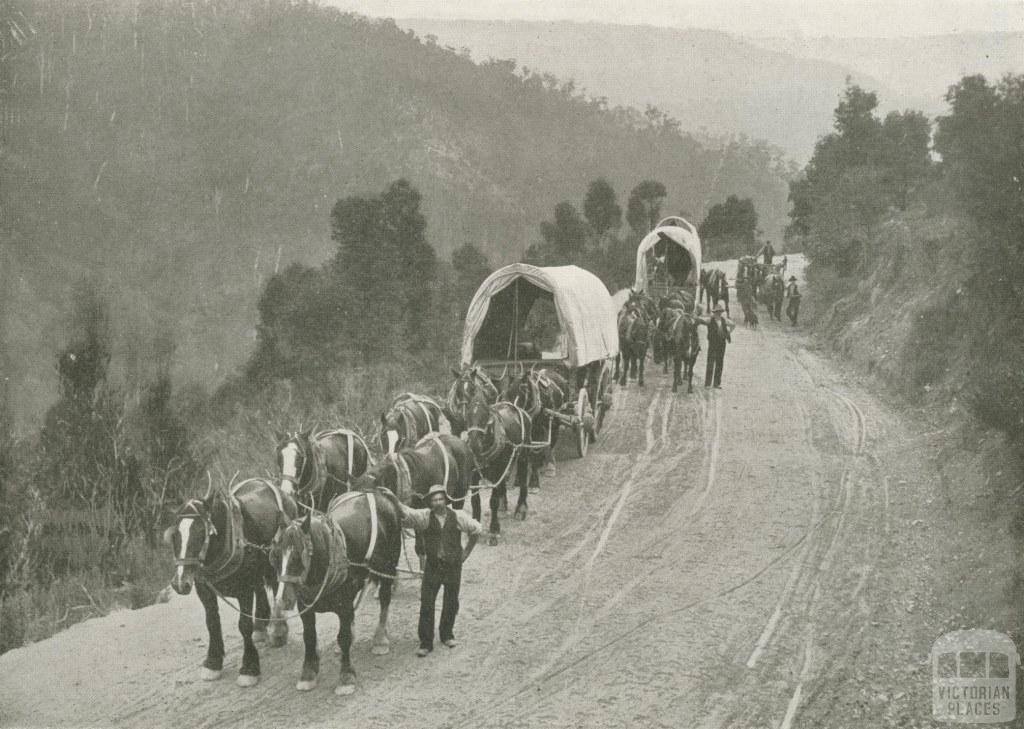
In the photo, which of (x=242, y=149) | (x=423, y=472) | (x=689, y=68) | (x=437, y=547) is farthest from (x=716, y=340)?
(x=242, y=149)

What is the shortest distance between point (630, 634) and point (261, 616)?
345cm

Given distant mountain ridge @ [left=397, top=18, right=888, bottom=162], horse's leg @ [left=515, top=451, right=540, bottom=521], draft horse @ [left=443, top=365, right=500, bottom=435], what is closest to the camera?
draft horse @ [left=443, top=365, right=500, bottom=435]

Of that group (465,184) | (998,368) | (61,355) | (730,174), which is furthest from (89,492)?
(730,174)

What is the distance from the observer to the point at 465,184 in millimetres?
77562

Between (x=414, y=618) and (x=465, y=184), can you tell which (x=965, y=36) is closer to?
(x=414, y=618)

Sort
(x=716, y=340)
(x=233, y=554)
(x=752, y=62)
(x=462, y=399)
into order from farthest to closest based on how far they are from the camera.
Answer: (x=752, y=62) < (x=716, y=340) < (x=462, y=399) < (x=233, y=554)

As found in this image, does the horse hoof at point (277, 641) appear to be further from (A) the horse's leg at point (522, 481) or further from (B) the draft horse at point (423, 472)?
(A) the horse's leg at point (522, 481)

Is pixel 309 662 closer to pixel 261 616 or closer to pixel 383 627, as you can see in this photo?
pixel 261 616

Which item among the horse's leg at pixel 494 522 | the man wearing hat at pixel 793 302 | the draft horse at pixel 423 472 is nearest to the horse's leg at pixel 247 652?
the draft horse at pixel 423 472

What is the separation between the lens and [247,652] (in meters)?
7.83

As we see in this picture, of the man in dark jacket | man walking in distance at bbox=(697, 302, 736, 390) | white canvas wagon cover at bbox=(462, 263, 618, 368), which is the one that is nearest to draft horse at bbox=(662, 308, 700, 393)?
man walking in distance at bbox=(697, 302, 736, 390)

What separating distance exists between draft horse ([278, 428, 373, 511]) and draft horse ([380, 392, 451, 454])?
0.38 meters

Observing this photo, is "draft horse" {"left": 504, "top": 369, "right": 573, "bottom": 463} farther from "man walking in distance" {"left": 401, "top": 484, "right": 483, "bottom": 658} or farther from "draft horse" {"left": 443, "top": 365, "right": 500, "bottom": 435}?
"man walking in distance" {"left": 401, "top": 484, "right": 483, "bottom": 658}
